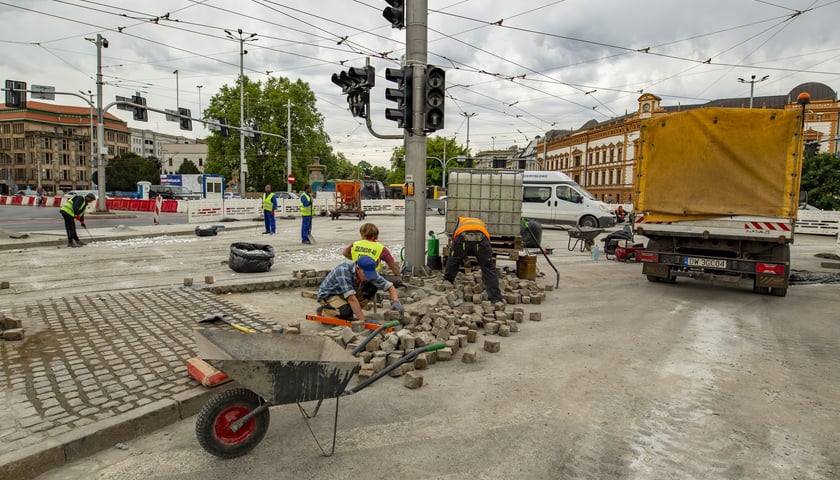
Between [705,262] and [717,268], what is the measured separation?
21 centimetres

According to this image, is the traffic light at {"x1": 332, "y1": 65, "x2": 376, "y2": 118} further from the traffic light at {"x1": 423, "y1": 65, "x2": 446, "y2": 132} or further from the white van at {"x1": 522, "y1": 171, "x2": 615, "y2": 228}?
the white van at {"x1": 522, "y1": 171, "x2": 615, "y2": 228}

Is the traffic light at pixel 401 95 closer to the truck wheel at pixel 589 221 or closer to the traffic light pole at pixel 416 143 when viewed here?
the traffic light pole at pixel 416 143

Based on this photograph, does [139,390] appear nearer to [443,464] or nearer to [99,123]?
[443,464]

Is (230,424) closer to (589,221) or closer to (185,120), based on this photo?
(589,221)

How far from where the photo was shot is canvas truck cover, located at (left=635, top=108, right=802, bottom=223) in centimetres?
829

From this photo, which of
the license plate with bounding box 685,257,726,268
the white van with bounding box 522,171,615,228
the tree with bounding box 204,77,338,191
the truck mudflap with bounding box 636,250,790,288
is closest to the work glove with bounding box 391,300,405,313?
the truck mudflap with bounding box 636,250,790,288

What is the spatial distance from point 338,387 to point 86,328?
4236 millimetres

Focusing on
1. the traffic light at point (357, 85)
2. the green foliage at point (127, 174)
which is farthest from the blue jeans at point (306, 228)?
the green foliage at point (127, 174)

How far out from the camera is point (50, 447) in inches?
124

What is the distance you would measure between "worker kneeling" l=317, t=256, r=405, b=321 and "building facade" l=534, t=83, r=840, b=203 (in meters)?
51.7

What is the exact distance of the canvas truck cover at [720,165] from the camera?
27.2 feet

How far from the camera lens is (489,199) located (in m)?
11.6

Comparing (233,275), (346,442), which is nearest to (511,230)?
(233,275)

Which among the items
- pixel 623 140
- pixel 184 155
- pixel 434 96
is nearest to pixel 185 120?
pixel 434 96
